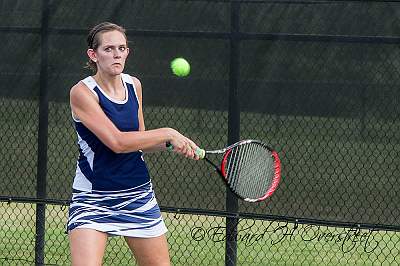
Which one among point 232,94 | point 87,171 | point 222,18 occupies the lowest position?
point 87,171

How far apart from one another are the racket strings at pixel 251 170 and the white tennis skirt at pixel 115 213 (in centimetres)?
64

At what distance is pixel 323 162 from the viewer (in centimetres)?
641

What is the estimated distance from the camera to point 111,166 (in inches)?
171

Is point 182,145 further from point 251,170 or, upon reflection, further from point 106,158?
point 251,170

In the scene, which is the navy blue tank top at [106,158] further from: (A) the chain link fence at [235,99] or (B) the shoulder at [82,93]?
(A) the chain link fence at [235,99]

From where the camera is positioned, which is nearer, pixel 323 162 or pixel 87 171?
pixel 87 171

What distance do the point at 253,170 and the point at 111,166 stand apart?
2.87 ft

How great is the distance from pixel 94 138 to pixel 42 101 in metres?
2.61

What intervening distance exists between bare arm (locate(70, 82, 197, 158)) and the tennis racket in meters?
0.68

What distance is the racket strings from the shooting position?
494 cm

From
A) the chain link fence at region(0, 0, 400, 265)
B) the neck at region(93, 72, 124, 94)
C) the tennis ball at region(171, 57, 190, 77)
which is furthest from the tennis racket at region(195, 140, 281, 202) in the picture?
the tennis ball at region(171, 57, 190, 77)

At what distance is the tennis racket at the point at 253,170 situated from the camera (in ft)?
16.2

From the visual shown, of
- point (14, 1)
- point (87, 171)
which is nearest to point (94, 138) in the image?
point (87, 171)

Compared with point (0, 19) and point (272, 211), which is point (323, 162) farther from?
point (0, 19)
